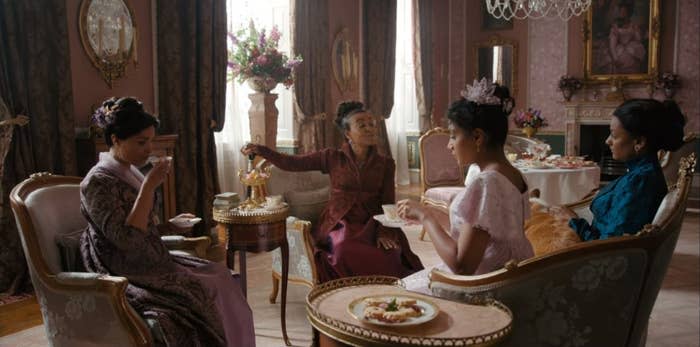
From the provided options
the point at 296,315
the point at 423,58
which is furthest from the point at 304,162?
the point at 423,58

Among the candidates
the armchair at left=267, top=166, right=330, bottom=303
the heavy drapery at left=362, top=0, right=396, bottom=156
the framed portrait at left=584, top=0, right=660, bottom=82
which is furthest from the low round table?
the framed portrait at left=584, top=0, right=660, bottom=82

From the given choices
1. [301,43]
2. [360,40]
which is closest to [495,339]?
[301,43]

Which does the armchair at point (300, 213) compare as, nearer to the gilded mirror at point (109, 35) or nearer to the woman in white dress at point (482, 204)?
the woman in white dress at point (482, 204)

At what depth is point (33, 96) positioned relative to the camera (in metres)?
4.46

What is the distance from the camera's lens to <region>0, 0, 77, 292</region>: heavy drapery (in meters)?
4.32

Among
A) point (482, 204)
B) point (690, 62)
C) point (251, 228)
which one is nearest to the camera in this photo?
point (482, 204)

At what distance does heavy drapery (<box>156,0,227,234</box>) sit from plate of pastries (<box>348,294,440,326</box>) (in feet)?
13.1

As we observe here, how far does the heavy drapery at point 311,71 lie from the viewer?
289 inches

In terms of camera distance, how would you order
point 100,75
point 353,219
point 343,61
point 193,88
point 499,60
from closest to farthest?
point 353,219 < point 100,75 < point 193,88 < point 343,61 < point 499,60

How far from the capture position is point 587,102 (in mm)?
10016

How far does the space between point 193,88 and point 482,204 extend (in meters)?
4.08

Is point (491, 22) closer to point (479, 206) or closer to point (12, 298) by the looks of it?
point (12, 298)

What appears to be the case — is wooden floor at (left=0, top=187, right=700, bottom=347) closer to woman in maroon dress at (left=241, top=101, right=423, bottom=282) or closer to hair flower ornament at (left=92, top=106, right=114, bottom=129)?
woman in maroon dress at (left=241, top=101, right=423, bottom=282)

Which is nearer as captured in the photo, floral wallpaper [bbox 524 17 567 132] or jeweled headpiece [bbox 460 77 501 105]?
jeweled headpiece [bbox 460 77 501 105]
